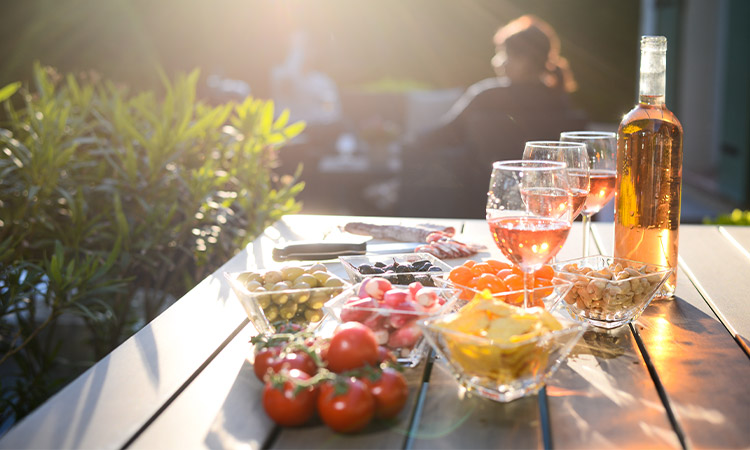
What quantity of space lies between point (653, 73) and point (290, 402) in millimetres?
838

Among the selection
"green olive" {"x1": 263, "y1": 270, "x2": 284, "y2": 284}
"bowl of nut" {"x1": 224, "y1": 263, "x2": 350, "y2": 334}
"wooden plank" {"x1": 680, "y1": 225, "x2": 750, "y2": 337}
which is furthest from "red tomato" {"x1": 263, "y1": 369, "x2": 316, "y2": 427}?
"wooden plank" {"x1": 680, "y1": 225, "x2": 750, "y2": 337}

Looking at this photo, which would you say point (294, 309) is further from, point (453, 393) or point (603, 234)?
point (603, 234)

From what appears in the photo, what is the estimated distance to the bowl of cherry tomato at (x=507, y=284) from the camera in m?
1.13

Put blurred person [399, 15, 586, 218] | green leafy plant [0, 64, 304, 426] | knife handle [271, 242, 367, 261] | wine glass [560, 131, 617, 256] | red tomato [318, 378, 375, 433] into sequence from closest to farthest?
1. red tomato [318, 378, 375, 433]
2. wine glass [560, 131, 617, 256]
3. knife handle [271, 242, 367, 261]
4. green leafy plant [0, 64, 304, 426]
5. blurred person [399, 15, 586, 218]

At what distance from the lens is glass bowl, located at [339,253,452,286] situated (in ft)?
4.02

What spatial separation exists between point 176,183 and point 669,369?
1976 millimetres

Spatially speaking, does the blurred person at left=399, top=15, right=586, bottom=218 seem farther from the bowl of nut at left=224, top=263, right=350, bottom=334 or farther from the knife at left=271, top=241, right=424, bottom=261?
the bowl of nut at left=224, top=263, right=350, bottom=334

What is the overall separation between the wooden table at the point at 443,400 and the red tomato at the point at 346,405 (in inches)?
1.0

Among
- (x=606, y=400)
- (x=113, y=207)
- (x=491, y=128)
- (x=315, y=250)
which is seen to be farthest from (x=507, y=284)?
(x=491, y=128)

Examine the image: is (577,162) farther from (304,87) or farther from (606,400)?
(304,87)

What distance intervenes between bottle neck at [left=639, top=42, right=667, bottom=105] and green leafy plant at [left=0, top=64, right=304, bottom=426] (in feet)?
→ 4.97

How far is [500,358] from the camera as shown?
88cm

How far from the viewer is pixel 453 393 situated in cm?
Answer: 96

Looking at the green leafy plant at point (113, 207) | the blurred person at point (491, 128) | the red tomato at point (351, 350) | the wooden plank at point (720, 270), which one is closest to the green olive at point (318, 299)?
the red tomato at point (351, 350)
